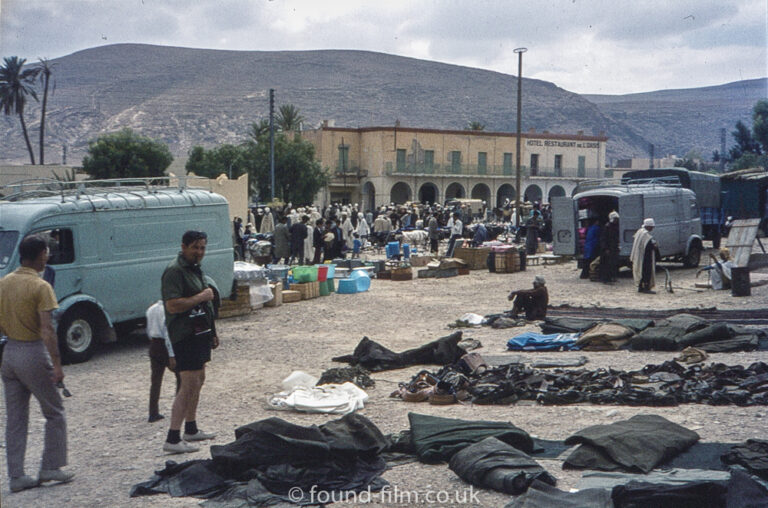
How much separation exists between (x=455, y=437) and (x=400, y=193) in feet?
222

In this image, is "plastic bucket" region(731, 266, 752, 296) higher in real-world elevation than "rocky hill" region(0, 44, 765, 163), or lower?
lower

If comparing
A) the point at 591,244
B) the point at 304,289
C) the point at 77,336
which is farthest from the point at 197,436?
the point at 591,244

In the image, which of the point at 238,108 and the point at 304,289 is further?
the point at 238,108

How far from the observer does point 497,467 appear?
5434 mm

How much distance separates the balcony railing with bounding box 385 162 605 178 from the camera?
70.6 meters

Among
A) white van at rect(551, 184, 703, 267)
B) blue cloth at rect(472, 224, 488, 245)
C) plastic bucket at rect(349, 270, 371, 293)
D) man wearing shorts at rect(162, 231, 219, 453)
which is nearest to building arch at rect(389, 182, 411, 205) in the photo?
blue cloth at rect(472, 224, 488, 245)

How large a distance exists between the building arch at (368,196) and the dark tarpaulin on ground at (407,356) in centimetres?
6166

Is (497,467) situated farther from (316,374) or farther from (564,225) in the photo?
(564,225)

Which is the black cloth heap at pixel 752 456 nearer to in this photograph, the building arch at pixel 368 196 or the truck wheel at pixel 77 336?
the truck wheel at pixel 77 336

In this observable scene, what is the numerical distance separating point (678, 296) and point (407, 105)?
165984 millimetres

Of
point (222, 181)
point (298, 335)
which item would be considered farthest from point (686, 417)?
point (222, 181)

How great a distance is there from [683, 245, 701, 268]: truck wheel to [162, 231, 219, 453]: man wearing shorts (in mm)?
18172

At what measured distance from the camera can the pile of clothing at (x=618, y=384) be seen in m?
7.64

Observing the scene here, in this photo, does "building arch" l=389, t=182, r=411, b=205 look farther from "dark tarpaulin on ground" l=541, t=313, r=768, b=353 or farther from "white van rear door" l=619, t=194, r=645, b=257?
"dark tarpaulin on ground" l=541, t=313, r=768, b=353
